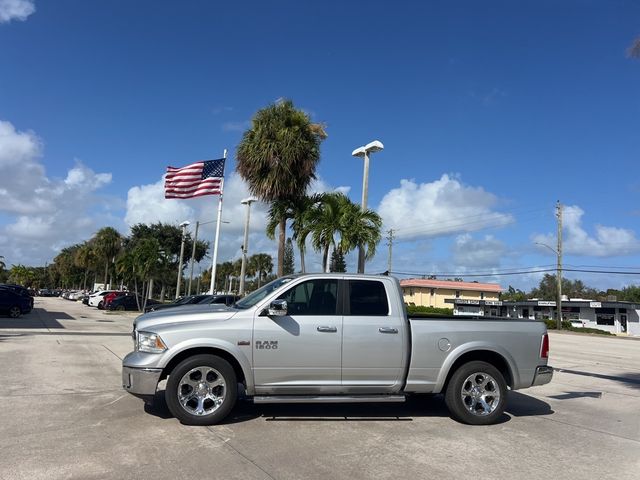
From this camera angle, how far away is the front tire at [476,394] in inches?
287

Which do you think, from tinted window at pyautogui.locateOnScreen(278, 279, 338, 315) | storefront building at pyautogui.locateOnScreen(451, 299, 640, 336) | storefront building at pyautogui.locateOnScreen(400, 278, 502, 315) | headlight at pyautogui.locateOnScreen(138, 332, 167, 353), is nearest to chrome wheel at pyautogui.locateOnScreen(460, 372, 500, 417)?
tinted window at pyautogui.locateOnScreen(278, 279, 338, 315)

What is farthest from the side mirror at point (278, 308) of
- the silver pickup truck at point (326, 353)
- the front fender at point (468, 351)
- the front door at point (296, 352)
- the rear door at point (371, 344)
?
the front fender at point (468, 351)

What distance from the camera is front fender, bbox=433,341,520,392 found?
23.9 ft

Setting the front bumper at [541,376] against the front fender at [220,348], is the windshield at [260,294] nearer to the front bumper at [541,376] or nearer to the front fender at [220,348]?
the front fender at [220,348]

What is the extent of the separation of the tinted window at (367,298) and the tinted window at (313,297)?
0.25 metres

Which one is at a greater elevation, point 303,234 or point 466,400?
point 303,234

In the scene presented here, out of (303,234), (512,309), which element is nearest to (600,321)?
(512,309)

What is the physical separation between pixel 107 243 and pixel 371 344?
66440mm

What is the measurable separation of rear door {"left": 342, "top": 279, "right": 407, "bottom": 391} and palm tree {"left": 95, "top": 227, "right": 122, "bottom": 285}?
66.1 meters

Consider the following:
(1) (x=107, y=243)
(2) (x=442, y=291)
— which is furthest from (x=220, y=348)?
(2) (x=442, y=291)

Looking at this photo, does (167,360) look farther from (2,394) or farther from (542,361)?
(542,361)

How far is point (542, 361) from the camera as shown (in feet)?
25.5

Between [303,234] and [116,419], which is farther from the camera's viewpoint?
[303,234]

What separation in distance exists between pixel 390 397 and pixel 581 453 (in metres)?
2.26
